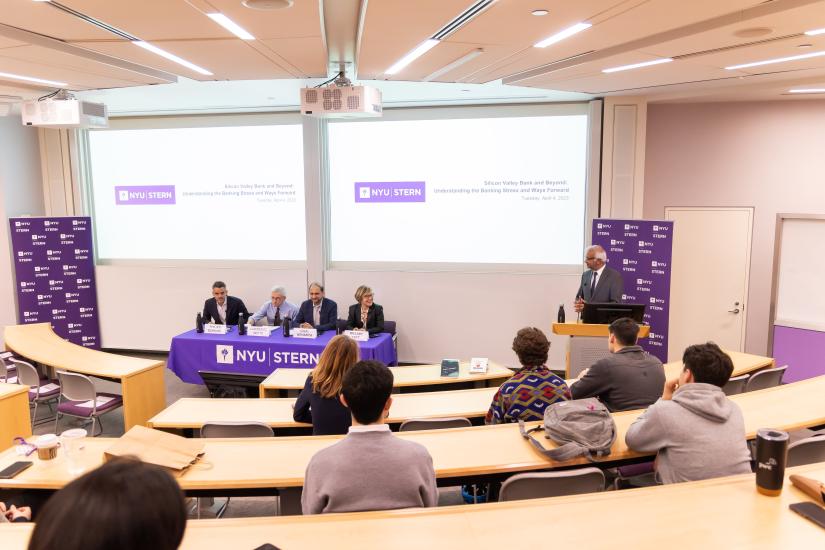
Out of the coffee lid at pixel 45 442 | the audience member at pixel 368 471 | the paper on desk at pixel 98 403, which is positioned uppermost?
the audience member at pixel 368 471

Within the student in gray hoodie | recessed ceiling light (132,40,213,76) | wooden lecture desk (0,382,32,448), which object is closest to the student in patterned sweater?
the student in gray hoodie

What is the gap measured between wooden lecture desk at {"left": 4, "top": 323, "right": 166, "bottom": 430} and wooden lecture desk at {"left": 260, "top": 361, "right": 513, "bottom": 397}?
4.32 feet

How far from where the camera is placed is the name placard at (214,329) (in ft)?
20.0

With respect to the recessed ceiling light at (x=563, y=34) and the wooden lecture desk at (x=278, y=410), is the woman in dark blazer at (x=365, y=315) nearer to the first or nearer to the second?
the wooden lecture desk at (x=278, y=410)

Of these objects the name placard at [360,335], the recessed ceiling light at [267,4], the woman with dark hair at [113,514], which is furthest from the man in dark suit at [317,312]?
the woman with dark hair at [113,514]

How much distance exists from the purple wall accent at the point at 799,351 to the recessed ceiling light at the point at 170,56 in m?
6.69

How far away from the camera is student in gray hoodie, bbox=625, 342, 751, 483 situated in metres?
2.26

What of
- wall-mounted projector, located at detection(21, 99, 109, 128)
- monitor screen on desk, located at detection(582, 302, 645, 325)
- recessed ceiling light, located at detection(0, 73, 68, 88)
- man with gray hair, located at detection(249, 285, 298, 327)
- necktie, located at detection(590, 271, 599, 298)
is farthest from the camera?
man with gray hair, located at detection(249, 285, 298, 327)

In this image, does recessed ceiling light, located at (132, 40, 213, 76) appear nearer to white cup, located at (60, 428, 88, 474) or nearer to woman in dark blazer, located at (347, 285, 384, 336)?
white cup, located at (60, 428, 88, 474)

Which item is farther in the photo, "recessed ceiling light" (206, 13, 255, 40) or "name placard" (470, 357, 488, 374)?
"name placard" (470, 357, 488, 374)

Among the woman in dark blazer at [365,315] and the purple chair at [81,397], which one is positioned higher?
the woman in dark blazer at [365,315]

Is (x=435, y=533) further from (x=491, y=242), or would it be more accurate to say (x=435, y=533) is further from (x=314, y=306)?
(x=491, y=242)

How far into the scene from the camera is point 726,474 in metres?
2.25

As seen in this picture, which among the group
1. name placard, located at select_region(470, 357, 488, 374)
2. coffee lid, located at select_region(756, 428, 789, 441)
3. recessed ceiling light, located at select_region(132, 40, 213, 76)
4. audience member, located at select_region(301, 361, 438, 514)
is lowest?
name placard, located at select_region(470, 357, 488, 374)
